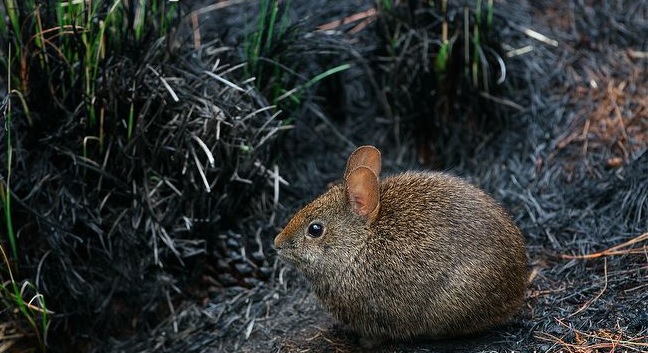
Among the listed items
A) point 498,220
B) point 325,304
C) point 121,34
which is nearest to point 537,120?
point 498,220

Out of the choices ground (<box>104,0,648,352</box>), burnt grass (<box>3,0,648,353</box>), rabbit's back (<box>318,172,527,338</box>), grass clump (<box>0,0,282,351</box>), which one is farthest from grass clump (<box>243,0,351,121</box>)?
rabbit's back (<box>318,172,527,338</box>)

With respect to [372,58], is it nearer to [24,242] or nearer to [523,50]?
[523,50]

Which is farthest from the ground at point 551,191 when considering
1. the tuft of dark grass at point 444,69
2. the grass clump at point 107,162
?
the grass clump at point 107,162

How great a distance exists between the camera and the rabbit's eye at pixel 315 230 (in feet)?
14.6

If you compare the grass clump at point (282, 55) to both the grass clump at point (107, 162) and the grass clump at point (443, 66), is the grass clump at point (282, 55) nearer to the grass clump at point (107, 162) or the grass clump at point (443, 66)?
the grass clump at point (107, 162)

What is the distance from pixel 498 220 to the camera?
4301 mm

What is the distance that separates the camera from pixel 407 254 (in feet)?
14.0

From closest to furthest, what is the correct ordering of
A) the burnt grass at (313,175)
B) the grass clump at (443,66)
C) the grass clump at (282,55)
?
1. the burnt grass at (313,175)
2. the grass clump at (282,55)
3. the grass clump at (443,66)

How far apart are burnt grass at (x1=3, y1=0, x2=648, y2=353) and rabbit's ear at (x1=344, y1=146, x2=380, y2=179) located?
86cm

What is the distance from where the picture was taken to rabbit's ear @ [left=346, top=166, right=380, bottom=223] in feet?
14.1

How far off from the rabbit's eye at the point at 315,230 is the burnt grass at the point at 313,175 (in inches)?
23.4

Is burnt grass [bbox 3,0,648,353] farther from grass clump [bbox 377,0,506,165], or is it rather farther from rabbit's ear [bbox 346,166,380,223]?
rabbit's ear [bbox 346,166,380,223]

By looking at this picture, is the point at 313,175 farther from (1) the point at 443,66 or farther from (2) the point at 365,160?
(2) the point at 365,160

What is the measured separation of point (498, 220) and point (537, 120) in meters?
1.92
